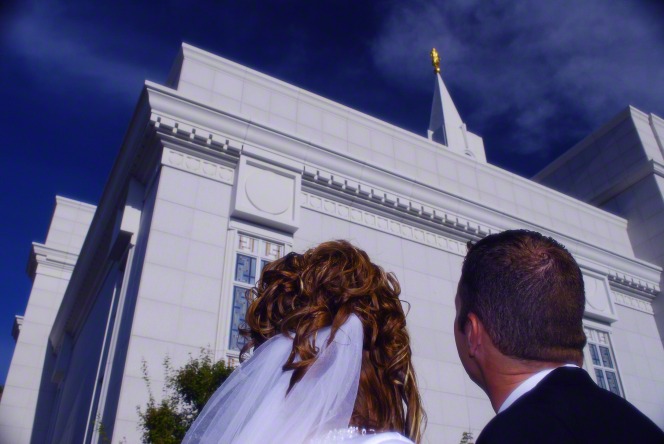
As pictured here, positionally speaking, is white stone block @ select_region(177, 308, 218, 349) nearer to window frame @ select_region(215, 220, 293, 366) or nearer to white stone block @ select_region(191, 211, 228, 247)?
window frame @ select_region(215, 220, 293, 366)

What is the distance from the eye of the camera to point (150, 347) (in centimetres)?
689

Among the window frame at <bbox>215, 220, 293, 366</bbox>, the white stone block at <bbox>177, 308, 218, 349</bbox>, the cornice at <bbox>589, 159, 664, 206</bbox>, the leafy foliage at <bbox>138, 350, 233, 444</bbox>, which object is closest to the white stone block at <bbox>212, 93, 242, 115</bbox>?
the window frame at <bbox>215, 220, 293, 366</bbox>

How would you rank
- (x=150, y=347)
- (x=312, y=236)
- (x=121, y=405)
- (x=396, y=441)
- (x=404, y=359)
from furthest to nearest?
1. (x=312, y=236)
2. (x=150, y=347)
3. (x=121, y=405)
4. (x=404, y=359)
5. (x=396, y=441)

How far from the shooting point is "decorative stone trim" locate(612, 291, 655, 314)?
12.5 meters

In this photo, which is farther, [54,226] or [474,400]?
[54,226]

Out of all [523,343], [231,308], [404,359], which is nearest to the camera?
[523,343]

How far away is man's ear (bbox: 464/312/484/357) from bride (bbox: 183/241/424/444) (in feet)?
0.70

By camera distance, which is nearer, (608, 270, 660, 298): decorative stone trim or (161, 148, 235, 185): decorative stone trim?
(161, 148, 235, 185): decorative stone trim

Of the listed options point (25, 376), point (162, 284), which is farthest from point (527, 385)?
point (25, 376)

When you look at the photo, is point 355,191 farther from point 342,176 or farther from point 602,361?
point 602,361

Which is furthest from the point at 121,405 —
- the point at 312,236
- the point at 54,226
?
the point at 54,226

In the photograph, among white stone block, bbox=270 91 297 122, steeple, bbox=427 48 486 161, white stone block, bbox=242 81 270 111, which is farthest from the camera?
steeple, bbox=427 48 486 161

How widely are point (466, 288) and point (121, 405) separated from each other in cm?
531

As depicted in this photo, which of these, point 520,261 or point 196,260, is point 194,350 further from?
point 520,261
